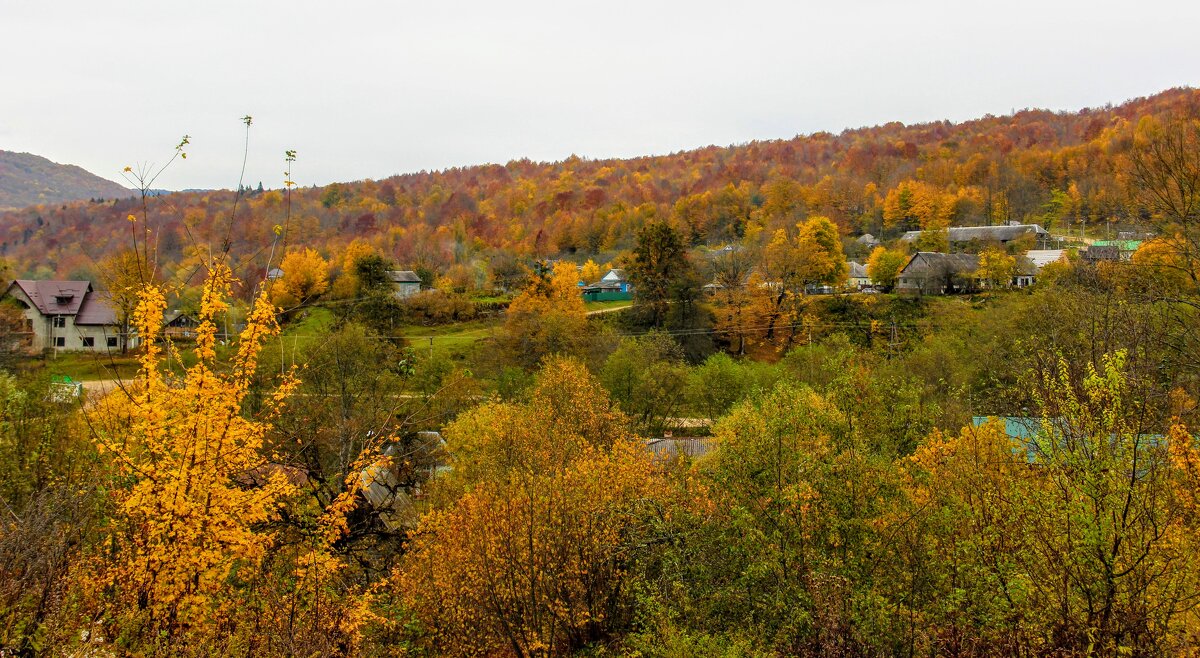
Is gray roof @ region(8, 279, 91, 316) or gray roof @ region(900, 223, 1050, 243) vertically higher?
gray roof @ region(900, 223, 1050, 243)

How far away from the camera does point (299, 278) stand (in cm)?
5966

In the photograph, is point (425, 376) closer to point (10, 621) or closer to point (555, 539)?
point (555, 539)

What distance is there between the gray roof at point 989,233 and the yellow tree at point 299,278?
188 ft

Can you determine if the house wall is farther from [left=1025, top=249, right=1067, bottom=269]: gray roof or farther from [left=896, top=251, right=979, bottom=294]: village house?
[left=1025, top=249, right=1067, bottom=269]: gray roof

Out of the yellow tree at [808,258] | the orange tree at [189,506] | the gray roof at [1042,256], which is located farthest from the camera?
the gray roof at [1042,256]

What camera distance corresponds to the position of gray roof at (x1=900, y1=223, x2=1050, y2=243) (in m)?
69.6

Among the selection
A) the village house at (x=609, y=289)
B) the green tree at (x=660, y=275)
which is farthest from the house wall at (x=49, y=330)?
the village house at (x=609, y=289)

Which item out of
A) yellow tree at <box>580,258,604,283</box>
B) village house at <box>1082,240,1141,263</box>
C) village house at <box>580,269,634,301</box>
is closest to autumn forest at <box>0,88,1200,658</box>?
village house at <box>1082,240,1141,263</box>

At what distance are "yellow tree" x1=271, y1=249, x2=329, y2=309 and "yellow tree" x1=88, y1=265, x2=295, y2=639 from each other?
51516 millimetres

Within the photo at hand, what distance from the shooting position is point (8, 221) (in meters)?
134

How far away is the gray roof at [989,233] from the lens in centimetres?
6957

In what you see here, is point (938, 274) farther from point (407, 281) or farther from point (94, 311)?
point (94, 311)

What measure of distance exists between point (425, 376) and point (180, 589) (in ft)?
94.4

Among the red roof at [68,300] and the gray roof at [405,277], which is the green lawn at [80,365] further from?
the gray roof at [405,277]
